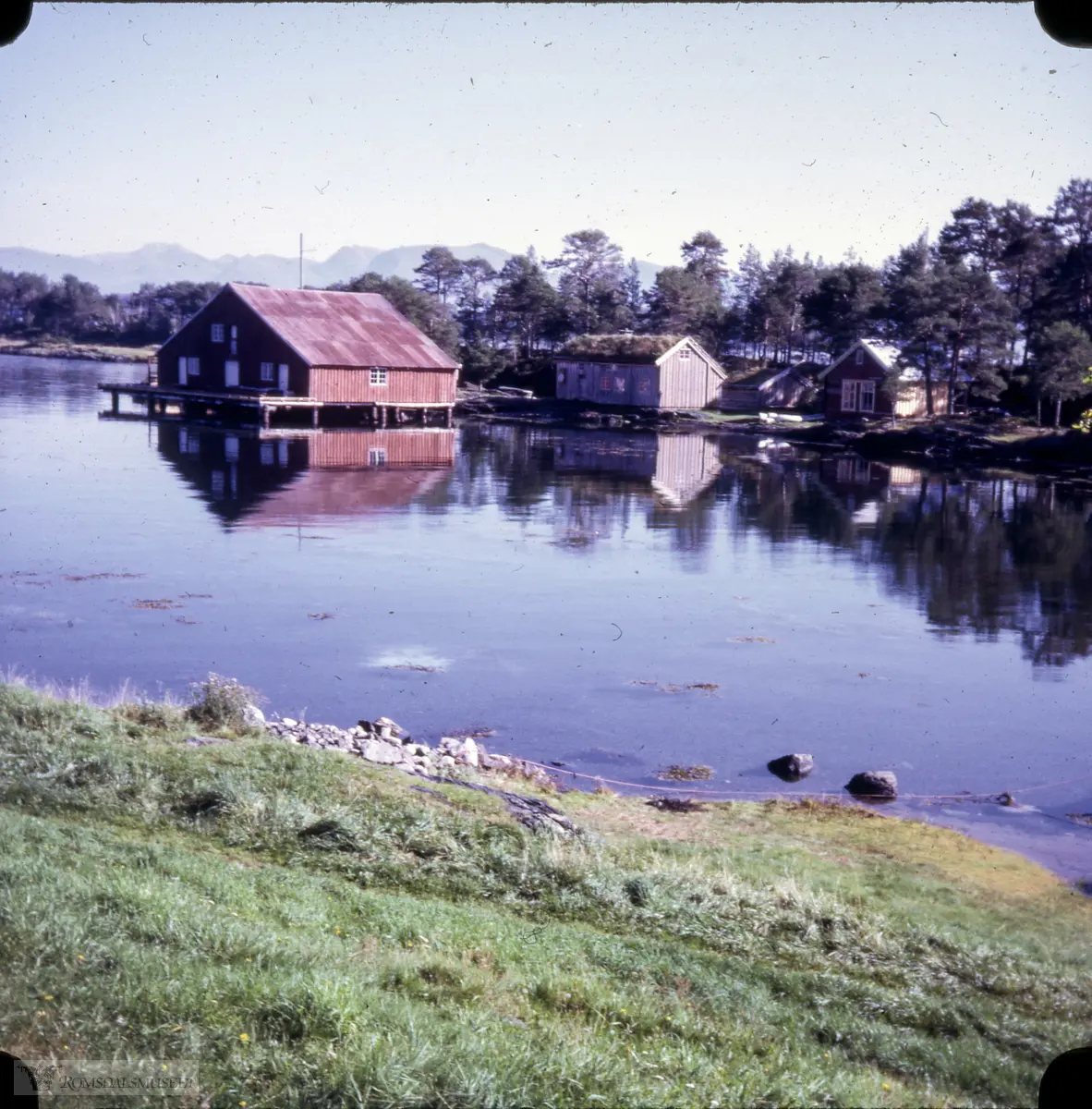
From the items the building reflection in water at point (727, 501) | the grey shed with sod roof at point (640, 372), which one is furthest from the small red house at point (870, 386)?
the building reflection in water at point (727, 501)

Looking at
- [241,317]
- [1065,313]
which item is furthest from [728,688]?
[241,317]

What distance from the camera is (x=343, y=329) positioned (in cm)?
6062

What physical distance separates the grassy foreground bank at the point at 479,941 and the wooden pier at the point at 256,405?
151 ft

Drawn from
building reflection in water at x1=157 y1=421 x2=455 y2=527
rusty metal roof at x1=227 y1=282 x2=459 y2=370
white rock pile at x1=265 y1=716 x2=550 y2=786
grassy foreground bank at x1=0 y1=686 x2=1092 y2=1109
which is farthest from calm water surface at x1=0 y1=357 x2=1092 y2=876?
rusty metal roof at x1=227 y1=282 x2=459 y2=370

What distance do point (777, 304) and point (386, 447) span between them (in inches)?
1134

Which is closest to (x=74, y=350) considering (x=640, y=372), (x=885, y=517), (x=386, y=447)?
(x=640, y=372)

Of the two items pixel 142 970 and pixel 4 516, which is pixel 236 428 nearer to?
pixel 4 516

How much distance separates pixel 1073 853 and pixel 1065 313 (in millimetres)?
45341

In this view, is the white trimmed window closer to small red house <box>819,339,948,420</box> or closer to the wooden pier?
small red house <box>819,339,948,420</box>

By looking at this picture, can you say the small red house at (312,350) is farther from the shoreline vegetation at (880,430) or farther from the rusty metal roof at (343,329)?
the shoreline vegetation at (880,430)

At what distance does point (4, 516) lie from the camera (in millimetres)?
28938

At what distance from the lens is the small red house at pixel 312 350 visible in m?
58.7

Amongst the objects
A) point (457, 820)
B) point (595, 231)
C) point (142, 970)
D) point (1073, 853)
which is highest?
point (595, 231)

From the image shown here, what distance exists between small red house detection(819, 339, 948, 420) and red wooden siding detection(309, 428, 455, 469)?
20090mm
